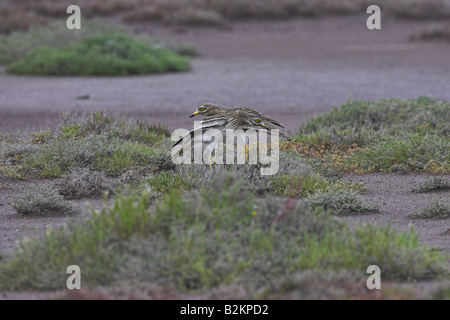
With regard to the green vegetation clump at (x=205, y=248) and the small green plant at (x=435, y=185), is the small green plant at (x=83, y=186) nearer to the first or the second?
the green vegetation clump at (x=205, y=248)

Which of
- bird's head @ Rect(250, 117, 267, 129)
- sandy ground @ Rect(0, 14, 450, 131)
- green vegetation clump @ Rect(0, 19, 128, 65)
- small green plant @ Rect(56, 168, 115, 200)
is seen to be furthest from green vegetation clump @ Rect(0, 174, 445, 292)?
green vegetation clump @ Rect(0, 19, 128, 65)

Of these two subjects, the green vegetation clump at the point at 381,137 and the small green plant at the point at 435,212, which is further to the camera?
the green vegetation clump at the point at 381,137

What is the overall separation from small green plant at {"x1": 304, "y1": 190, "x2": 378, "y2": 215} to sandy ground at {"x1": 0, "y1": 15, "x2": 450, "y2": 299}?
14 centimetres

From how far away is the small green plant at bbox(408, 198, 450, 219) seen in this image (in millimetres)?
7250

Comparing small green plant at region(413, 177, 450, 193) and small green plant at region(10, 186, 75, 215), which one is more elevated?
small green plant at region(413, 177, 450, 193)

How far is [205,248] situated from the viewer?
211 inches

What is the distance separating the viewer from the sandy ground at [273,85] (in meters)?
8.11

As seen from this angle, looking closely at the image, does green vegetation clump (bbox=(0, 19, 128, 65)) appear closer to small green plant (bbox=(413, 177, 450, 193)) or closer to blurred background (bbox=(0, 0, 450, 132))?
blurred background (bbox=(0, 0, 450, 132))

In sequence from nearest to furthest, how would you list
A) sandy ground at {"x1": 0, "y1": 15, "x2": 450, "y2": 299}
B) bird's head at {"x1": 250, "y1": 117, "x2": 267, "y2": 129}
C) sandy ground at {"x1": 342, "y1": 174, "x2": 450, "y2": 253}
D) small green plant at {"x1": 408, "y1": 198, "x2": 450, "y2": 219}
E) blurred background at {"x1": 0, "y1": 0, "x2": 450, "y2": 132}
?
sandy ground at {"x1": 342, "y1": 174, "x2": 450, "y2": 253}
small green plant at {"x1": 408, "y1": 198, "x2": 450, "y2": 219}
sandy ground at {"x1": 0, "y1": 15, "x2": 450, "y2": 299}
bird's head at {"x1": 250, "y1": 117, "x2": 267, "y2": 129}
blurred background at {"x1": 0, "y1": 0, "x2": 450, "y2": 132}

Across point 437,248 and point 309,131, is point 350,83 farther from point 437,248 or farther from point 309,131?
point 437,248

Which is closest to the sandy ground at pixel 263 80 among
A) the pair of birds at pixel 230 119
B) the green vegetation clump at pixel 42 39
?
the green vegetation clump at pixel 42 39

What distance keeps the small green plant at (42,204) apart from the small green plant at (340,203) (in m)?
2.37

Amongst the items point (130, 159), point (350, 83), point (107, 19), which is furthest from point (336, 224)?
point (107, 19)

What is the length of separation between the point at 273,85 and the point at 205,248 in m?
11.6
